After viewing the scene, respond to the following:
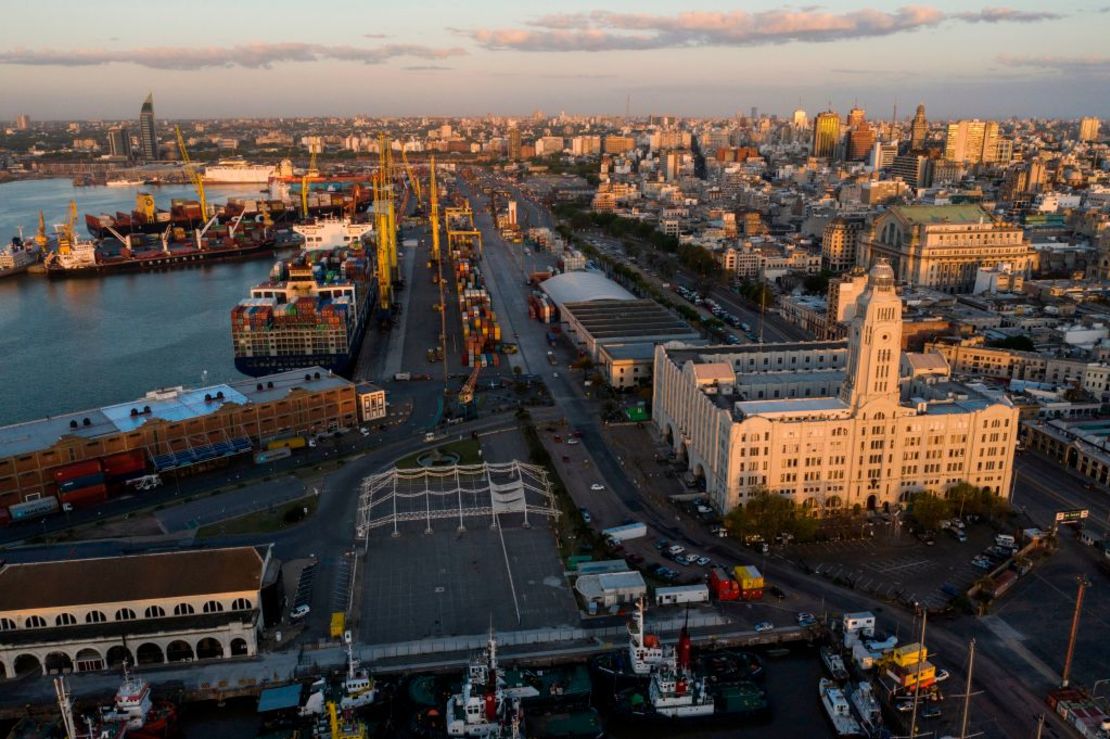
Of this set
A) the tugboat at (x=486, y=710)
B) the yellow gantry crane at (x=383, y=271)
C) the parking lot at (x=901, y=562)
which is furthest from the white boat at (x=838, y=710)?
the yellow gantry crane at (x=383, y=271)

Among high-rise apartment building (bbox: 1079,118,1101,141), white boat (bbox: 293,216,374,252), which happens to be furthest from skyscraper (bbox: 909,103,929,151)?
white boat (bbox: 293,216,374,252)

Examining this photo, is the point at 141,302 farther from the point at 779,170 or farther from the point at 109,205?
the point at 779,170

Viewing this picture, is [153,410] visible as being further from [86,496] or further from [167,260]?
[167,260]

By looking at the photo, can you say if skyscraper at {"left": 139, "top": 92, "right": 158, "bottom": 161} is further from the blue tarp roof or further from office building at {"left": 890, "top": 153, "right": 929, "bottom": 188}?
the blue tarp roof

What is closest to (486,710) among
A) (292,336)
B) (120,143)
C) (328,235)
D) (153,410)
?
(153,410)

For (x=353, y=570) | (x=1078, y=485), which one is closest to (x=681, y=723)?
(x=353, y=570)

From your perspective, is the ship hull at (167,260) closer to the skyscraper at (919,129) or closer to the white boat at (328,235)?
the white boat at (328,235)
